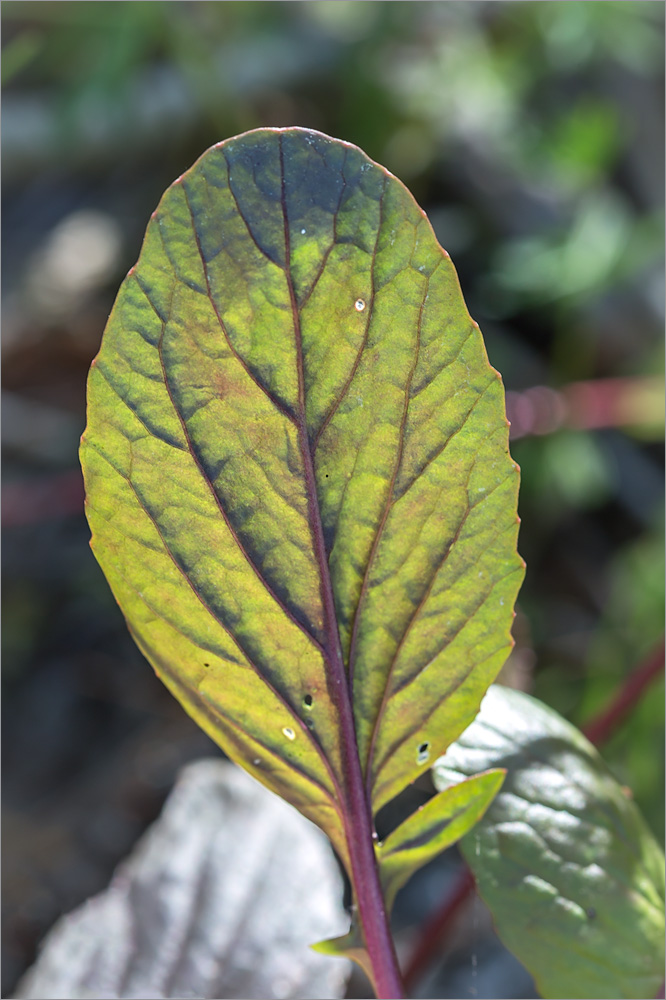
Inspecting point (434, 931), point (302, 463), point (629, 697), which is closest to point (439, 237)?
point (629, 697)

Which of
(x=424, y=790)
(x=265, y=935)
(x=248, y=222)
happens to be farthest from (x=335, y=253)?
(x=424, y=790)

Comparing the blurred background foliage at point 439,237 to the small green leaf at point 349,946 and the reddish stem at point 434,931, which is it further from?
the small green leaf at point 349,946

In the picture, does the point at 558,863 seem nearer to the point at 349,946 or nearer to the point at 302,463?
the point at 349,946

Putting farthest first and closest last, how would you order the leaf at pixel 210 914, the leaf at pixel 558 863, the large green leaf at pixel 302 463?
the leaf at pixel 210 914
the leaf at pixel 558 863
the large green leaf at pixel 302 463

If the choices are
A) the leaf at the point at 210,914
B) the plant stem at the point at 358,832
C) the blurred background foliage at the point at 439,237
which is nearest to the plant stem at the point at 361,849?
the plant stem at the point at 358,832

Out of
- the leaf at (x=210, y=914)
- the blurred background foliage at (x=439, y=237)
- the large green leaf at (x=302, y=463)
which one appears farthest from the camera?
the blurred background foliage at (x=439, y=237)

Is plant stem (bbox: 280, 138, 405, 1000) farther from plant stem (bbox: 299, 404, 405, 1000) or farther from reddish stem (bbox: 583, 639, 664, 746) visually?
reddish stem (bbox: 583, 639, 664, 746)
